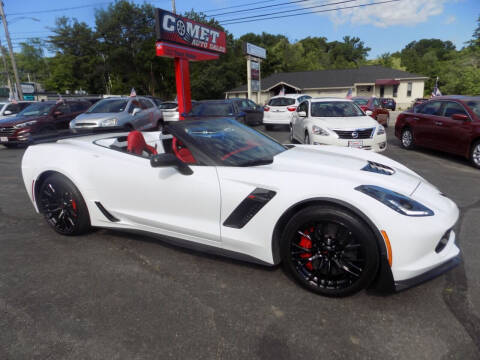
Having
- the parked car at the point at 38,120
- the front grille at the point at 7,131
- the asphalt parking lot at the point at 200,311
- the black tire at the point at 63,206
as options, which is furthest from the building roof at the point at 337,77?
the black tire at the point at 63,206

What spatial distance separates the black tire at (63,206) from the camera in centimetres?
341

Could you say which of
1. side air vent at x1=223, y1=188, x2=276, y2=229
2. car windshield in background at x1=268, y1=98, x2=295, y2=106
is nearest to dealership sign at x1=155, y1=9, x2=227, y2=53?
car windshield in background at x1=268, y1=98, x2=295, y2=106

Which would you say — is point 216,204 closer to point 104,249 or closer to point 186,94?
point 104,249

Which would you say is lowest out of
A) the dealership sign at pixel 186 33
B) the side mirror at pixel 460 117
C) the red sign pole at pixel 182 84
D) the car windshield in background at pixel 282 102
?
the side mirror at pixel 460 117

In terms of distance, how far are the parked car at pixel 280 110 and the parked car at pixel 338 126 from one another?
5.28 metres

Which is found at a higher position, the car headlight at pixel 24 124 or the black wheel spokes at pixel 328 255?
the car headlight at pixel 24 124

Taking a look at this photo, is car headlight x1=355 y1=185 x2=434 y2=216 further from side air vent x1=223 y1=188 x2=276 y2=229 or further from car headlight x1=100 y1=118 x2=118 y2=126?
car headlight x1=100 y1=118 x2=118 y2=126

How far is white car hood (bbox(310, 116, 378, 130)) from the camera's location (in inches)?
296

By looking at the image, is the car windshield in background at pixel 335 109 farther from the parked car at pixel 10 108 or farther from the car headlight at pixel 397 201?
the parked car at pixel 10 108

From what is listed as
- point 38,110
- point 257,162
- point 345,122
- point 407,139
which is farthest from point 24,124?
point 407,139

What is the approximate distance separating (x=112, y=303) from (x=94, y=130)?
8.53 ft

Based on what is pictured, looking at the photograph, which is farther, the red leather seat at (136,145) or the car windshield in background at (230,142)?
the red leather seat at (136,145)

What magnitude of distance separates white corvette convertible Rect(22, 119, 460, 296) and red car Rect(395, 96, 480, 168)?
520 centimetres

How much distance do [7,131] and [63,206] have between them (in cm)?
1011
